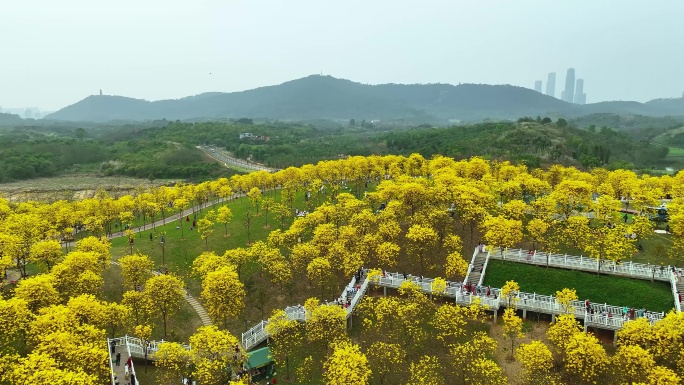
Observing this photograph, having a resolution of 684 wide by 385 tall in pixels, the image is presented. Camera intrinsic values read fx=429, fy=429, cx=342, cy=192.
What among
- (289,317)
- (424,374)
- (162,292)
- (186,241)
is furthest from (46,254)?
(424,374)

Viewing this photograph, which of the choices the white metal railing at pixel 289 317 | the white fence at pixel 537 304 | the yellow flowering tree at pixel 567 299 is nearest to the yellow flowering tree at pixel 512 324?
the white fence at pixel 537 304

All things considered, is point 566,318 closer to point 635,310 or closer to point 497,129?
point 635,310

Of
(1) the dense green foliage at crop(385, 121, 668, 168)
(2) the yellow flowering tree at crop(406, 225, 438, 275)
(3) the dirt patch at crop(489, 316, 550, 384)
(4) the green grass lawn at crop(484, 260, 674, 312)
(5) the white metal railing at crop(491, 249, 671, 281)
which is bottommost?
(3) the dirt patch at crop(489, 316, 550, 384)

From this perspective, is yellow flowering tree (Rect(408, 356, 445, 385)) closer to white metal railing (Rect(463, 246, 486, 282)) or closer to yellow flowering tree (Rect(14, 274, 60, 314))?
white metal railing (Rect(463, 246, 486, 282))

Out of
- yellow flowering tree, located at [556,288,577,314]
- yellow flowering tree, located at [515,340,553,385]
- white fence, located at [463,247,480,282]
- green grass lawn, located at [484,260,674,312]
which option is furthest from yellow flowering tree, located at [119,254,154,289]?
yellow flowering tree, located at [556,288,577,314]

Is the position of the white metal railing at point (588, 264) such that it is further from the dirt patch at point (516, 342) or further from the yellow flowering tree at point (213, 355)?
the yellow flowering tree at point (213, 355)

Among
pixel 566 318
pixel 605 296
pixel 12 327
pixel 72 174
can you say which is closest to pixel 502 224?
pixel 605 296
